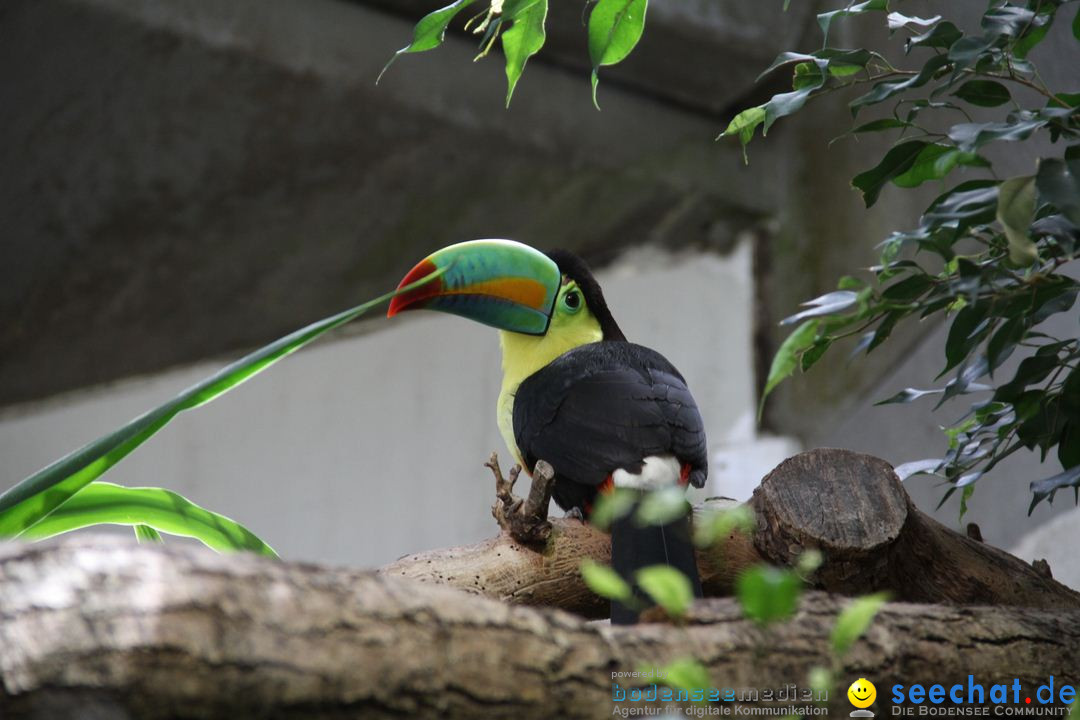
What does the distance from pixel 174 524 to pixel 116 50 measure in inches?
82.6

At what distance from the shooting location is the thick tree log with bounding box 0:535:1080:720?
811 millimetres

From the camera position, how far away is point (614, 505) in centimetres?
147

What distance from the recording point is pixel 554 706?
3.12 feet

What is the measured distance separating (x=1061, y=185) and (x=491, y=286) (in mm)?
1160

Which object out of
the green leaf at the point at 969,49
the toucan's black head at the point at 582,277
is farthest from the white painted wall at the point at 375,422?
the green leaf at the point at 969,49

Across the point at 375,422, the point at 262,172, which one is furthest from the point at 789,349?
the point at 375,422

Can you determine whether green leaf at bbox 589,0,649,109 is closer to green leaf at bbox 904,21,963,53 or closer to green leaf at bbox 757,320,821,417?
green leaf at bbox 904,21,963,53

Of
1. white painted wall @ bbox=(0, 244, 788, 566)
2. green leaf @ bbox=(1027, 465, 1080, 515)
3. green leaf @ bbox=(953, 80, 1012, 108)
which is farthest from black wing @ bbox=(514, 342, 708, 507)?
white painted wall @ bbox=(0, 244, 788, 566)

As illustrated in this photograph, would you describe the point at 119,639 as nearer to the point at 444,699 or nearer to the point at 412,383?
the point at 444,699

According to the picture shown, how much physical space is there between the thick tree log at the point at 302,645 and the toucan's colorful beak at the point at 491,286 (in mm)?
1070

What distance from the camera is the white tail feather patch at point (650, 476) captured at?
1.79m

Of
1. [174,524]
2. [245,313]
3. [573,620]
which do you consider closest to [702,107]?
[245,313]

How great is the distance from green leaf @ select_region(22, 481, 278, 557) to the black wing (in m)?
0.53

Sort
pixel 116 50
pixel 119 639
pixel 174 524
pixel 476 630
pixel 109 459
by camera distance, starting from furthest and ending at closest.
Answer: pixel 116 50 → pixel 174 524 → pixel 109 459 → pixel 476 630 → pixel 119 639
